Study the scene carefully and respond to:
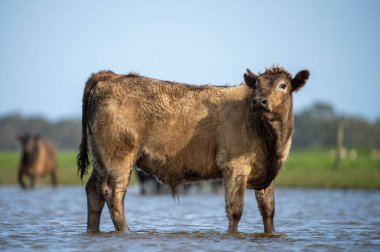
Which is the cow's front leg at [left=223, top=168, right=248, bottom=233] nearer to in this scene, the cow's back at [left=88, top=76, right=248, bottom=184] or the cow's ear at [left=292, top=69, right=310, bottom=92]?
the cow's back at [left=88, top=76, right=248, bottom=184]

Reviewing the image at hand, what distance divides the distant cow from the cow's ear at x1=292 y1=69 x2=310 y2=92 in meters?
22.3

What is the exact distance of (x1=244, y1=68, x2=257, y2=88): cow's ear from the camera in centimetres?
1058

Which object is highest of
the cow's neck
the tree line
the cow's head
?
the tree line

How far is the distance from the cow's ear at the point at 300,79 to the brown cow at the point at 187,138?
0.01 meters

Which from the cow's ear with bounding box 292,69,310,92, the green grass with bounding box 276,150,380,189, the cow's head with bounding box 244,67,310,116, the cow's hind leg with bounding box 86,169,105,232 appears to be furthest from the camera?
the green grass with bounding box 276,150,380,189

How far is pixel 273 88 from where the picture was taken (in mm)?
10195

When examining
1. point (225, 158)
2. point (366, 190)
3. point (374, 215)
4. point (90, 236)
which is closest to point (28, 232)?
point (90, 236)

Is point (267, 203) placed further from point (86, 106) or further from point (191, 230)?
point (86, 106)

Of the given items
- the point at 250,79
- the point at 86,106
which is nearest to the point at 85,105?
the point at 86,106

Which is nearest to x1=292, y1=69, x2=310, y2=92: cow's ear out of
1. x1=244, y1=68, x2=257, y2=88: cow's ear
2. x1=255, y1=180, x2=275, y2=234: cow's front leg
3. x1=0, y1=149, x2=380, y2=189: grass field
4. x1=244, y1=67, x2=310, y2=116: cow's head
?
x1=244, y1=67, x2=310, y2=116: cow's head

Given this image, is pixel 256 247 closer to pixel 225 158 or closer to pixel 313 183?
pixel 225 158

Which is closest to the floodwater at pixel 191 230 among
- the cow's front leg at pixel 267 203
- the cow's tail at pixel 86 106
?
the cow's front leg at pixel 267 203

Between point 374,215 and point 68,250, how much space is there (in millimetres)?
8236

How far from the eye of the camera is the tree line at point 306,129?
73.9 meters
